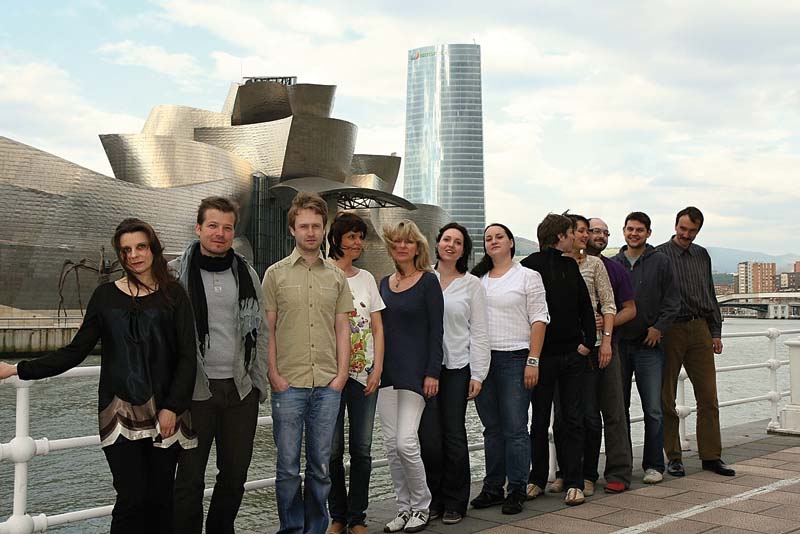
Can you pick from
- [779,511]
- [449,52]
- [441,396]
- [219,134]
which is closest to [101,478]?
[441,396]

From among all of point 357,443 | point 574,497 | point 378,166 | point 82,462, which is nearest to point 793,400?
point 574,497

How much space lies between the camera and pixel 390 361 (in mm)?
3717

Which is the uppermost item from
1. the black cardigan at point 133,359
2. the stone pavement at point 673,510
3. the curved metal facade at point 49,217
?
the curved metal facade at point 49,217

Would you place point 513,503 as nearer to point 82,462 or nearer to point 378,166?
point 82,462

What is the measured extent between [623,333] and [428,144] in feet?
470

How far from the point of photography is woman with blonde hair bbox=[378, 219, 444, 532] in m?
3.69

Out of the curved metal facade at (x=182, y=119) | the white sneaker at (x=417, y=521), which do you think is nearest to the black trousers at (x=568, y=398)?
the white sneaker at (x=417, y=521)

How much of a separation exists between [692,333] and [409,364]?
7.67ft

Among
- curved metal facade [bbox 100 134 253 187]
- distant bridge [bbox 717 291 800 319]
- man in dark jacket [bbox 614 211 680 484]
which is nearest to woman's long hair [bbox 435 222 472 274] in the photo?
man in dark jacket [bbox 614 211 680 484]

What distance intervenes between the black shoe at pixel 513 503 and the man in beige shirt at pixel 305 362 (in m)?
1.07

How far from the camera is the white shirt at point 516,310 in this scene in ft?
13.6

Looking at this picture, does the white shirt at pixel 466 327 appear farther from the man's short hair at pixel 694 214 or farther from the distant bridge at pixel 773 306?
the distant bridge at pixel 773 306

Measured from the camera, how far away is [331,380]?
336 cm

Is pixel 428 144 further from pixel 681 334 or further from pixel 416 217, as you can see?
pixel 681 334
